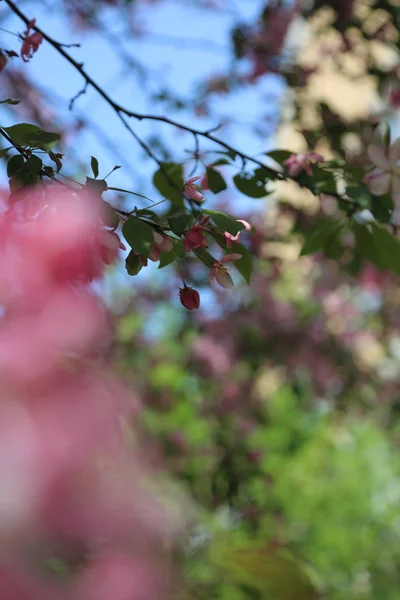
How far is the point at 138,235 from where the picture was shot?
0.69 m

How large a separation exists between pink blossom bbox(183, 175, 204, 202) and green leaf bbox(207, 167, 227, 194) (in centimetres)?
13

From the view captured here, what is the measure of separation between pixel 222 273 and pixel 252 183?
25cm

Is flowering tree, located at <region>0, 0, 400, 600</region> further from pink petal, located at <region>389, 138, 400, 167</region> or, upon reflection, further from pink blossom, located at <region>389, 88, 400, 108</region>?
pink blossom, located at <region>389, 88, 400, 108</region>

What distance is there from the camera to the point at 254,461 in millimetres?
2312

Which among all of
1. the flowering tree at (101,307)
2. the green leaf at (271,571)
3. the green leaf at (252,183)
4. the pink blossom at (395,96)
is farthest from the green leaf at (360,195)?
the pink blossom at (395,96)

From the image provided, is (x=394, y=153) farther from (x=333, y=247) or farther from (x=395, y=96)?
(x=395, y=96)

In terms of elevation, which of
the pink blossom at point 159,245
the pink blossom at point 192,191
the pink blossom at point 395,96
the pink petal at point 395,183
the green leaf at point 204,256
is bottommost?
the pink blossom at point 159,245

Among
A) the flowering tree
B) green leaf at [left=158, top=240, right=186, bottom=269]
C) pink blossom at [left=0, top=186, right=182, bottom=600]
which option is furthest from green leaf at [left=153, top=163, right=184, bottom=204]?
pink blossom at [left=0, top=186, right=182, bottom=600]

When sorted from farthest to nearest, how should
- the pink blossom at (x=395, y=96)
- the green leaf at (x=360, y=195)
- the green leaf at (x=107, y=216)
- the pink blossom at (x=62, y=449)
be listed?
the pink blossom at (x=395, y=96), the green leaf at (x=360, y=195), the green leaf at (x=107, y=216), the pink blossom at (x=62, y=449)

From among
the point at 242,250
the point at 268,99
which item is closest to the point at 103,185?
the point at 242,250

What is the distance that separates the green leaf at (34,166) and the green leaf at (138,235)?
0.09 meters

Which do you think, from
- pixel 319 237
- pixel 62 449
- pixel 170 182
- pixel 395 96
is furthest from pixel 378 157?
pixel 395 96

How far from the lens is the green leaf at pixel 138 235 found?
69 centimetres

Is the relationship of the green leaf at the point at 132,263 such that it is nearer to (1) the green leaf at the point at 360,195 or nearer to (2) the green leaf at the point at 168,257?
(2) the green leaf at the point at 168,257
